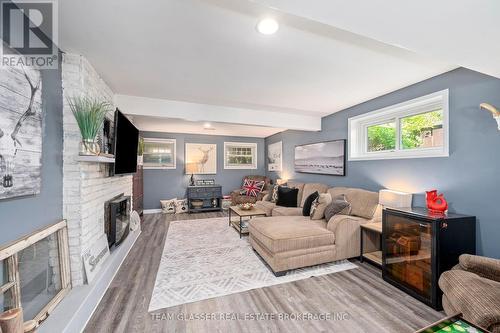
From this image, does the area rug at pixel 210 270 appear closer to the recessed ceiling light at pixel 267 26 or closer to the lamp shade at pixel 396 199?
the lamp shade at pixel 396 199

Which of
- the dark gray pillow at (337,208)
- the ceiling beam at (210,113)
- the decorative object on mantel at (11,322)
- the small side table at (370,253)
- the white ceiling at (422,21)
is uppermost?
the ceiling beam at (210,113)

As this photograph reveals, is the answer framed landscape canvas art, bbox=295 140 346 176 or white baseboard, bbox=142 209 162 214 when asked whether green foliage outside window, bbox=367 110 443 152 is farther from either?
white baseboard, bbox=142 209 162 214

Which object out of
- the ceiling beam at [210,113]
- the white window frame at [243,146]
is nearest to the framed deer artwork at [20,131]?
the ceiling beam at [210,113]

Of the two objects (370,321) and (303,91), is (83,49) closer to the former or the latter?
(303,91)

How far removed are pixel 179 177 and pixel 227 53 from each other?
15.4 feet

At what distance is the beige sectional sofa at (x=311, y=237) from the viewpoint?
240cm

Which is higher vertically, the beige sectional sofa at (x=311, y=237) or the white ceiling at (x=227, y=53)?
the white ceiling at (x=227, y=53)

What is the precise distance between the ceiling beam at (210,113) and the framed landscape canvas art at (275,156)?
5.78ft

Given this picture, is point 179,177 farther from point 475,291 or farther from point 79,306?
point 475,291

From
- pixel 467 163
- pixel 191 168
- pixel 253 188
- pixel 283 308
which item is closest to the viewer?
pixel 283 308

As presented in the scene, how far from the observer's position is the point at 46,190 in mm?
1649

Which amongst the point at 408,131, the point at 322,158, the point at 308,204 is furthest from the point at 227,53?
the point at 322,158

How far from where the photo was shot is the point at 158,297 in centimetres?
199

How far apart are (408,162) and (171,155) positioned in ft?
17.9
